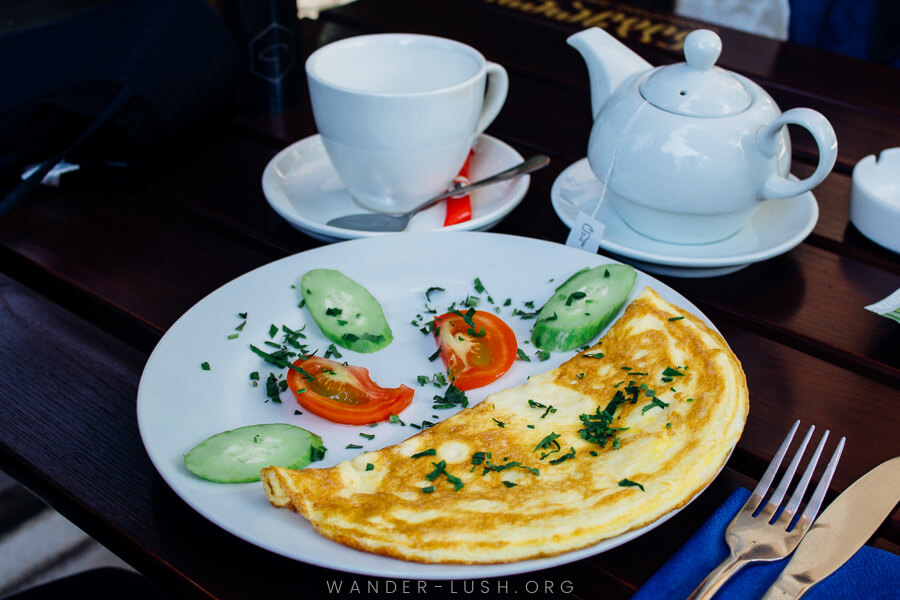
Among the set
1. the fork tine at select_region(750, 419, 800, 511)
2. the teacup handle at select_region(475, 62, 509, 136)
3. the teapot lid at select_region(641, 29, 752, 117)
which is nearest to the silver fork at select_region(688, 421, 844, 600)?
the fork tine at select_region(750, 419, 800, 511)

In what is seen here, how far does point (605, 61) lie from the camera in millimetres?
1302

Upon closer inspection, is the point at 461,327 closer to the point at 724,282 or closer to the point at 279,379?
the point at 279,379

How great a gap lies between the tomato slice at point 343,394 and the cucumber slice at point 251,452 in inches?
1.8

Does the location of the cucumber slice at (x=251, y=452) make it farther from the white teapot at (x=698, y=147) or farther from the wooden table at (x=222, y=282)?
the white teapot at (x=698, y=147)

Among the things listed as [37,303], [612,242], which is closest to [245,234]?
[37,303]

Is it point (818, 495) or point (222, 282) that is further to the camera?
point (222, 282)

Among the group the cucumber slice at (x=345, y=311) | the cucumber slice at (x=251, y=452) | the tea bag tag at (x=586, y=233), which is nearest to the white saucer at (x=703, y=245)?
the tea bag tag at (x=586, y=233)

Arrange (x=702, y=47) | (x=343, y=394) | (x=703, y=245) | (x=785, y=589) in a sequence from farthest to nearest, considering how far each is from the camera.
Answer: (x=703, y=245) → (x=702, y=47) → (x=343, y=394) → (x=785, y=589)

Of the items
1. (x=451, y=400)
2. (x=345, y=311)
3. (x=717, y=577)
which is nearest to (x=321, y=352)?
(x=345, y=311)

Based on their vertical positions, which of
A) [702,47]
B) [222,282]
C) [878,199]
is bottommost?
[222,282]

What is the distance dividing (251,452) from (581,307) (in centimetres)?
48

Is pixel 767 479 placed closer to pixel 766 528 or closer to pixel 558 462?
pixel 766 528

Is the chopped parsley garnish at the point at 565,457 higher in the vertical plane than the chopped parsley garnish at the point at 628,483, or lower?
lower

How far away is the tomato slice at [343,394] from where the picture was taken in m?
0.88
